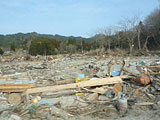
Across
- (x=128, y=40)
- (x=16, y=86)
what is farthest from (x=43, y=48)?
(x=16, y=86)

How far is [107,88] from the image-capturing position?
5.33m

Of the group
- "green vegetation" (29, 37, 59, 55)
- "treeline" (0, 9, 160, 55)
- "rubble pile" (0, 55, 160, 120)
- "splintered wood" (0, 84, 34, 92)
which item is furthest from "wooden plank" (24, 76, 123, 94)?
"green vegetation" (29, 37, 59, 55)

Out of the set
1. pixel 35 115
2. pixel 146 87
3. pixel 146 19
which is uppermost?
pixel 146 19

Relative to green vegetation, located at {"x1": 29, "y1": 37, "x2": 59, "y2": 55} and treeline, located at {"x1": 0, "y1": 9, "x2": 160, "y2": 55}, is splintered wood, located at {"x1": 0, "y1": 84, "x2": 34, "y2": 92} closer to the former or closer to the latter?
treeline, located at {"x1": 0, "y1": 9, "x2": 160, "y2": 55}

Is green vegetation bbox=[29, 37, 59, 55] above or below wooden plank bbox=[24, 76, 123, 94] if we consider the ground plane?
above

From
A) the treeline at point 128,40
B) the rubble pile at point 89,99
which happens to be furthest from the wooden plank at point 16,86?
the treeline at point 128,40

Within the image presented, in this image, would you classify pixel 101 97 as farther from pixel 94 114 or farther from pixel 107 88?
pixel 94 114

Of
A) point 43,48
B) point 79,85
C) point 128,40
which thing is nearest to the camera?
point 79,85

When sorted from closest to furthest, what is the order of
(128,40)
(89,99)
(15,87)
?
(89,99) < (15,87) < (128,40)

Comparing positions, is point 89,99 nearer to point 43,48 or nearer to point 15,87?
point 15,87

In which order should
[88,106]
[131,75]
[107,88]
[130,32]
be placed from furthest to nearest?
[130,32], [131,75], [107,88], [88,106]

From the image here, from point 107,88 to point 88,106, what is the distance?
4.17ft

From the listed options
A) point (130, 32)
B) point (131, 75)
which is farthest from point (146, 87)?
point (130, 32)

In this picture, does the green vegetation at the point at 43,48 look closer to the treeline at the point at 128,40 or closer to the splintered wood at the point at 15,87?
the treeline at the point at 128,40
